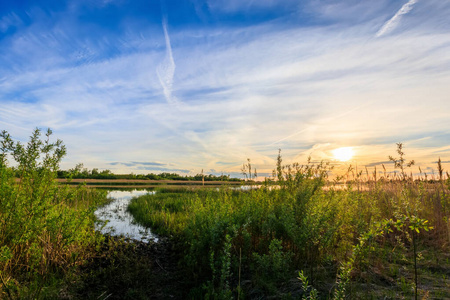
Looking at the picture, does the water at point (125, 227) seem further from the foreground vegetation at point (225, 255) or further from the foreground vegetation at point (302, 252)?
the foreground vegetation at point (302, 252)

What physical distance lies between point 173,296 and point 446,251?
6.26 m

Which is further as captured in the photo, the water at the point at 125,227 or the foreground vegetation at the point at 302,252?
the water at the point at 125,227

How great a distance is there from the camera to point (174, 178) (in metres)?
48.2

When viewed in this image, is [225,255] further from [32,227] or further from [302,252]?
[32,227]

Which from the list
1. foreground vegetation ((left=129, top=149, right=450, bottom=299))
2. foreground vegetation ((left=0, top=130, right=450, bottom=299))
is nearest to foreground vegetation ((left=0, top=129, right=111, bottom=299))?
foreground vegetation ((left=0, top=130, right=450, bottom=299))

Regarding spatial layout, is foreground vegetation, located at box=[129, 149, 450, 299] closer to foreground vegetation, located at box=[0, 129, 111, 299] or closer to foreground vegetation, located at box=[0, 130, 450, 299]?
foreground vegetation, located at box=[0, 130, 450, 299]

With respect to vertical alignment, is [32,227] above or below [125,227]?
above

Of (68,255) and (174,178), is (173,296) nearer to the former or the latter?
(68,255)

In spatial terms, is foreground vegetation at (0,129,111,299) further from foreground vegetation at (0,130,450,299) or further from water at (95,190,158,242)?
water at (95,190,158,242)

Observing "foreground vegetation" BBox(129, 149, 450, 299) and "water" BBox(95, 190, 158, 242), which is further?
"water" BBox(95, 190, 158, 242)

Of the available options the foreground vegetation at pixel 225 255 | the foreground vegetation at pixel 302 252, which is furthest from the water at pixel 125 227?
the foreground vegetation at pixel 302 252

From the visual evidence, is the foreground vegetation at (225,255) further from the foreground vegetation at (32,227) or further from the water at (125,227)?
the water at (125,227)

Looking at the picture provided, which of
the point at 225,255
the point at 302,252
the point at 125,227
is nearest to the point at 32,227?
the point at 225,255

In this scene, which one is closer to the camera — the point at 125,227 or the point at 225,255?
the point at 225,255
